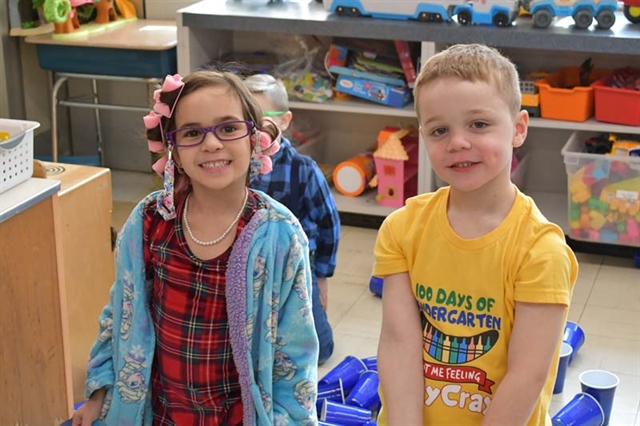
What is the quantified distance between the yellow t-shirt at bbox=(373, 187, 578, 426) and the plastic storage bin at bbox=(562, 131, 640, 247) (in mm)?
2074

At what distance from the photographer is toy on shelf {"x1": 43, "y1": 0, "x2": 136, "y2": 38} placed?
158 inches

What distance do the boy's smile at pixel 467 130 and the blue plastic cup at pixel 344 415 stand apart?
108 centimetres

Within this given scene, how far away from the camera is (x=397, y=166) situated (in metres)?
3.78

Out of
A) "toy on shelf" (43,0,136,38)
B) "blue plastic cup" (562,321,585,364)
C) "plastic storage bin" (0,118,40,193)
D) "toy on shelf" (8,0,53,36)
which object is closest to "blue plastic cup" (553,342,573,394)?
"blue plastic cup" (562,321,585,364)

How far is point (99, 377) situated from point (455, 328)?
0.68 m

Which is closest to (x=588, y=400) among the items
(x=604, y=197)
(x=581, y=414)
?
(x=581, y=414)

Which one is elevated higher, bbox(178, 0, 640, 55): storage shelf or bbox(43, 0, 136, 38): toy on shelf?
bbox(178, 0, 640, 55): storage shelf

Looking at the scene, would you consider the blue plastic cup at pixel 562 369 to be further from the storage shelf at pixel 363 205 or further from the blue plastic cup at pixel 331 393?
the storage shelf at pixel 363 205

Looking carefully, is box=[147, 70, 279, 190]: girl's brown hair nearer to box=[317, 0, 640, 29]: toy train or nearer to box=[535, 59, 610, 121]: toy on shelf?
box=[317, 0, 640, 29]: toy train

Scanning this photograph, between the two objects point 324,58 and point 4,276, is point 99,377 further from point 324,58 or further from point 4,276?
point 324,58

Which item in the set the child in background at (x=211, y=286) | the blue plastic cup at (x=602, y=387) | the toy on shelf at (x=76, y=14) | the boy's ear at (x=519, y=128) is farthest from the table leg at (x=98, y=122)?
the boy's ear at (x=519, y=128)

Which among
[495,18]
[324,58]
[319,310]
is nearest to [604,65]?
[495,18]

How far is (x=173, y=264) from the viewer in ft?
5.53

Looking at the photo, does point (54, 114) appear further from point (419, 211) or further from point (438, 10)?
point (419, 211)
